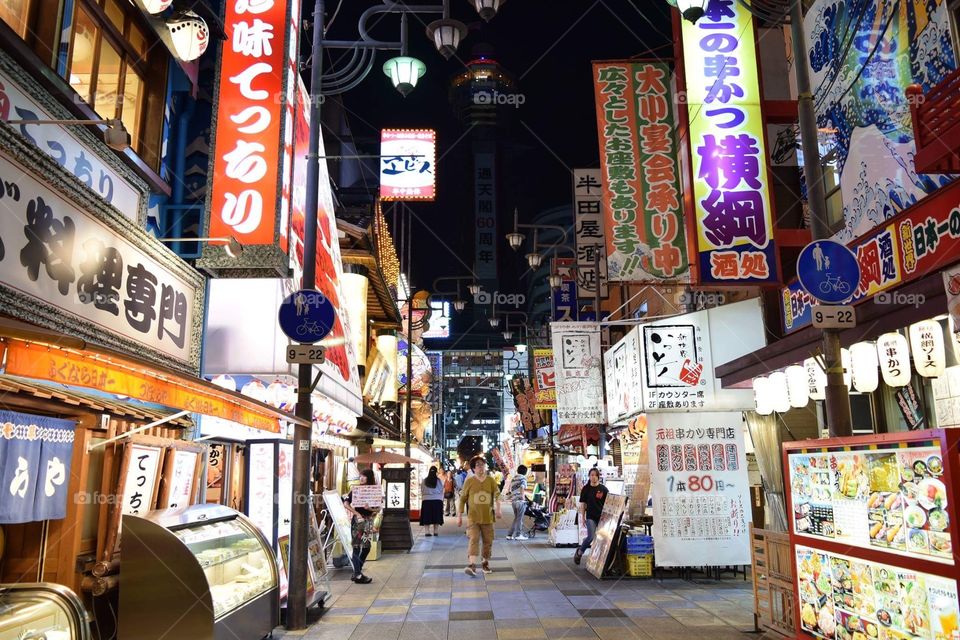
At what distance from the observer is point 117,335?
779cm

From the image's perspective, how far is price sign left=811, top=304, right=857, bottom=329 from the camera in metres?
7.44

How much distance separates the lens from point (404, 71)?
11727 millimetres

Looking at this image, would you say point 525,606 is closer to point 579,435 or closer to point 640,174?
point 640,174

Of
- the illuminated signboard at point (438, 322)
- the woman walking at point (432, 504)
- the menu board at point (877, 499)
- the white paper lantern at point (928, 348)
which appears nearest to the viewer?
the menu board at point (877, 499)

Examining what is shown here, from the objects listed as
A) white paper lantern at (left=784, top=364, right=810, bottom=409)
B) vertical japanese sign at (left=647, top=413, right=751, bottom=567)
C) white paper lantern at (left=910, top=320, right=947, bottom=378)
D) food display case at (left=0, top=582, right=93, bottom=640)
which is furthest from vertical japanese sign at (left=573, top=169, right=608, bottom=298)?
food display case at (left=0, top=582, right=93, bottom=640)

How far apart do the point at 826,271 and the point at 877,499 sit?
2.51 metres

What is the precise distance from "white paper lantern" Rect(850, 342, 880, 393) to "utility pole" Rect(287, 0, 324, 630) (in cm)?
736

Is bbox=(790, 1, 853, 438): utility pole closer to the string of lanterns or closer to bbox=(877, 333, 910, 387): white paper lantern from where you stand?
the string of lanterns

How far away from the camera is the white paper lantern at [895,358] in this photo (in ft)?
27.8

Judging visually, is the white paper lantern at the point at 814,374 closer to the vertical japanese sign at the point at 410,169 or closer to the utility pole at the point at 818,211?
the utility pole at the point at 818,211

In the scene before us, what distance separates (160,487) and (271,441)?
2.01 meters

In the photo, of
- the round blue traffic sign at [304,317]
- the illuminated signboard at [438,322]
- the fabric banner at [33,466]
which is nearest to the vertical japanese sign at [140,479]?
the fabric banner at [33,466]

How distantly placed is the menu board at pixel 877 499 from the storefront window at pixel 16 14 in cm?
890

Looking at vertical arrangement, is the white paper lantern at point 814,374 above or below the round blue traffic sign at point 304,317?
below
